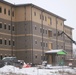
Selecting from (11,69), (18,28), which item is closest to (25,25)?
(18,28)

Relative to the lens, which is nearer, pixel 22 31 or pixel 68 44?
pixel 22 31

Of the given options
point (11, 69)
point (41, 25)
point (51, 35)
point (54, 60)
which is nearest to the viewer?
point (11, 69)

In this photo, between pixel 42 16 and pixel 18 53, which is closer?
pixel 18 53

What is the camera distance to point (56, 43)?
84625 millimetres

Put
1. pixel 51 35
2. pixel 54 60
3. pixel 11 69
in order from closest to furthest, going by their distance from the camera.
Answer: pixel 11 69
pixel 54 60
pixel 51 35

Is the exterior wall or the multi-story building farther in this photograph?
the exterior wall

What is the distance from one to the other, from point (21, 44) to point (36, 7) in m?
10.1

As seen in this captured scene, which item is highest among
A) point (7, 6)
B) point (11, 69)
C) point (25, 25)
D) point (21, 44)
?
point (7, 6)

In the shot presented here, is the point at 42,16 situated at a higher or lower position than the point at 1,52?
higher

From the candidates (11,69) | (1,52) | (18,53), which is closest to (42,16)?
(18,53)

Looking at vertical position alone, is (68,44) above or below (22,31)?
below

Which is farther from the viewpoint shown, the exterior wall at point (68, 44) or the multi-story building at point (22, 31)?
the exterior wall at point (68, 44)

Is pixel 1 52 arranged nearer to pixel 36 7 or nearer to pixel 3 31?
pixel 3 31

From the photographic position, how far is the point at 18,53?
67875 millimetres
